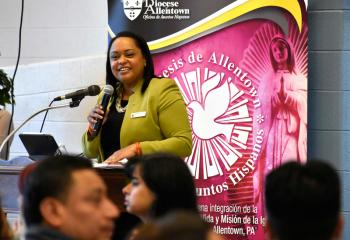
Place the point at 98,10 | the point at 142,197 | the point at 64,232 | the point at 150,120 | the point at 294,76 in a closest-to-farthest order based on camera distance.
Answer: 1. the point at 64,232
2. the point at 142,197
3. the point at 150,120
4. the point at 294,76
5. the point at 98,10

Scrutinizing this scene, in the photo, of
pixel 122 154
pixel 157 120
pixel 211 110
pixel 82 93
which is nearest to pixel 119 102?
pixel 157 120

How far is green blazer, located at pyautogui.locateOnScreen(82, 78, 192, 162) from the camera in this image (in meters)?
3.47

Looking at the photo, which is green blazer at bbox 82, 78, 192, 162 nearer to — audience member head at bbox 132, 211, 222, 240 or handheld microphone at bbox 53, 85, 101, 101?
handheld microphone at bbox 53, 85, 101, 101

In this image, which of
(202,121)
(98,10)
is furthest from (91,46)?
(202,121)

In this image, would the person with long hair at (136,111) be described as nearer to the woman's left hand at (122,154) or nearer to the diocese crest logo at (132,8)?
the woman's left hand at (122,154)

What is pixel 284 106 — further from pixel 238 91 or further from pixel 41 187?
pixel 41 187

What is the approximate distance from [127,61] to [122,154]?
45 centimetres

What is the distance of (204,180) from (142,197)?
2273 millimetres

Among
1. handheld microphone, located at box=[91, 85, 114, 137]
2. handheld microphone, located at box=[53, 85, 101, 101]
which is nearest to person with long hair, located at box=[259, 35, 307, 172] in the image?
handheld microphone, located at box=[53, 85, 101, 101]

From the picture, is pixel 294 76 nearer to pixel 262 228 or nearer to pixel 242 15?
pixel 242 15

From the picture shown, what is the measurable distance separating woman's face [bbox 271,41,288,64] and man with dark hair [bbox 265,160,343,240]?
267 cm

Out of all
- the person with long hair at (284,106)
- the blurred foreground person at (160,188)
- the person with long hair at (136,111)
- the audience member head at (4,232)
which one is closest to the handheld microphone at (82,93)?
the person with long hair at (136,111)

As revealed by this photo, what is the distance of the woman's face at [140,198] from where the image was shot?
8.34ft

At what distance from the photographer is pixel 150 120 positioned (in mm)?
3479
